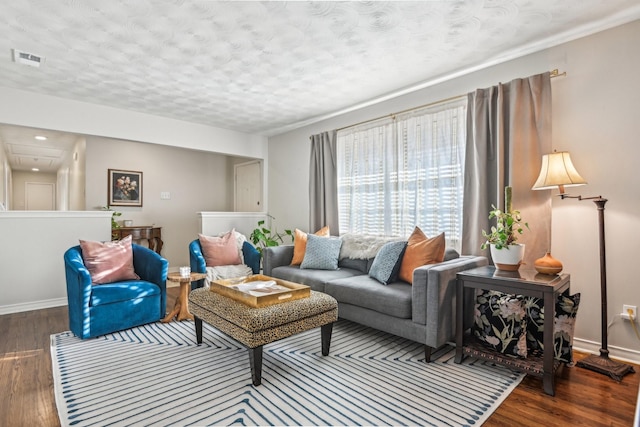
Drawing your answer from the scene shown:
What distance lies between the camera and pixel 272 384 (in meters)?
2.12

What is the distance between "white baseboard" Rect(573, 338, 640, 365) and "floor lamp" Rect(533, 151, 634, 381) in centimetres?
12

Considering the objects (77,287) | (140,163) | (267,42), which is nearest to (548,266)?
(267,42)

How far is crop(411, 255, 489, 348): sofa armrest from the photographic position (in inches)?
93.3

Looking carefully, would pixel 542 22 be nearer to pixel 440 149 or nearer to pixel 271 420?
pixel 440 149

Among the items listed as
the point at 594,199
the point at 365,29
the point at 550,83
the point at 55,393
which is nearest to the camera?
the point at 55,393

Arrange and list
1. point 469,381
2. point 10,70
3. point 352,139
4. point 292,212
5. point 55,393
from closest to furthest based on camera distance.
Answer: point 55,393 < point 469,381 < point 10,70 < point 352,139 < point 292,212

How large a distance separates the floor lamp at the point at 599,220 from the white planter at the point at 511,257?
0.50 metres

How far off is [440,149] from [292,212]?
2.62 metres

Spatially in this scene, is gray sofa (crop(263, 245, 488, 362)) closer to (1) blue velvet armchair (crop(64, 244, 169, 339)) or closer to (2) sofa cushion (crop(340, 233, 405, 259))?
(2) sofa cushion (crop(340, 233, 405, 259))

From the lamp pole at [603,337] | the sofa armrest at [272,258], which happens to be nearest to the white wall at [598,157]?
the lamp pole at [603,337]

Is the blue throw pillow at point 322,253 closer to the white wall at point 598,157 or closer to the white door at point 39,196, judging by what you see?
the white wall at point 598,157

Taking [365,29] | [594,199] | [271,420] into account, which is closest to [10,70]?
[365,29]

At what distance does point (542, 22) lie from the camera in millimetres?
2480

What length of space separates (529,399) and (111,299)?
3.20 m
